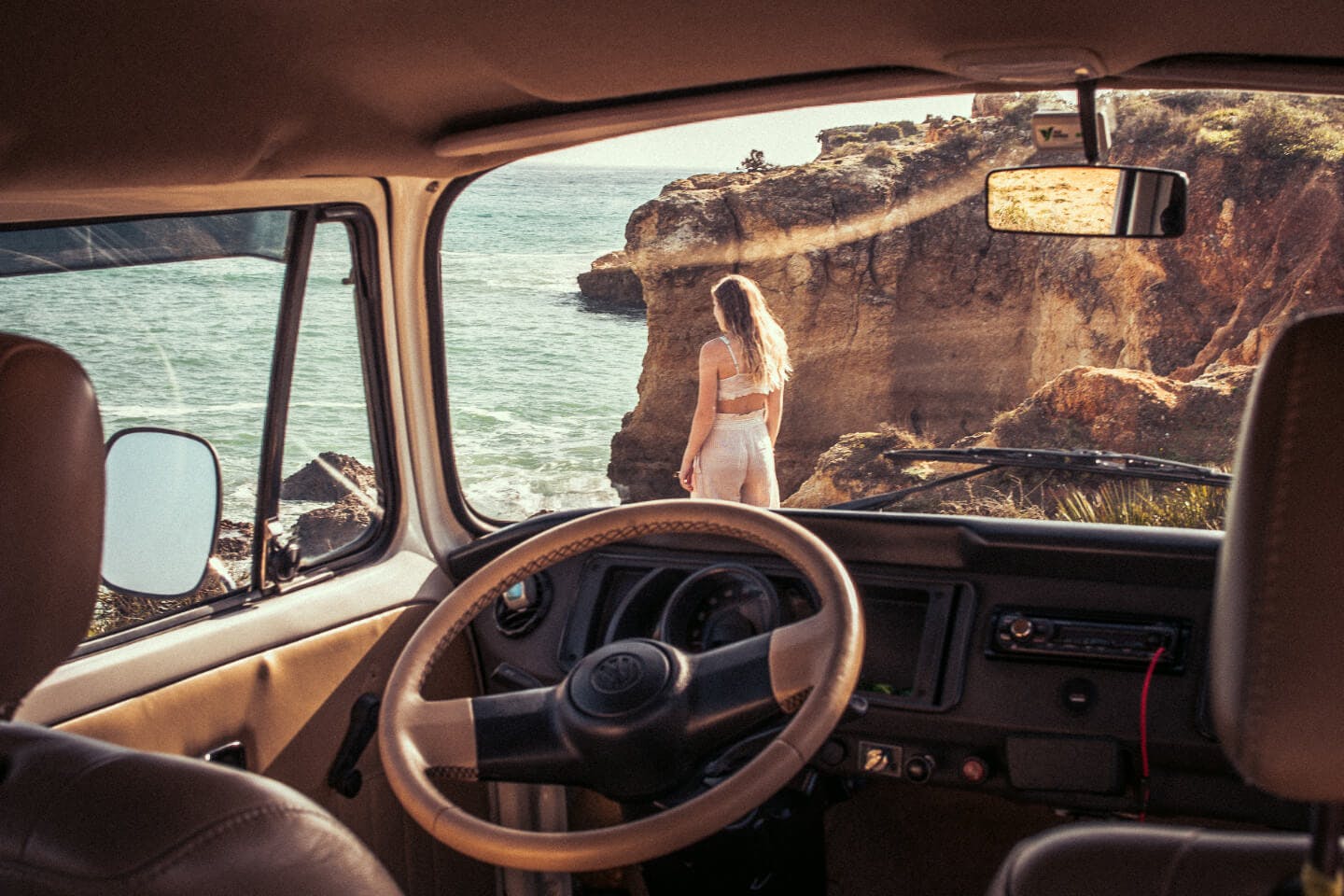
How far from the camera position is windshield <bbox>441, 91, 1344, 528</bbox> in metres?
2.81

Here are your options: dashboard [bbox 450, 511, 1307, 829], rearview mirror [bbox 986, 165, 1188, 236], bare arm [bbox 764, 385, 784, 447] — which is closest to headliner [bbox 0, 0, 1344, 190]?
rearview mirror [bbox 986, 165, 1188, 236]

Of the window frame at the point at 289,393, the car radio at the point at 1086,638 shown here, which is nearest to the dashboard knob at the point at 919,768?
the car radio at the point at 1086,638

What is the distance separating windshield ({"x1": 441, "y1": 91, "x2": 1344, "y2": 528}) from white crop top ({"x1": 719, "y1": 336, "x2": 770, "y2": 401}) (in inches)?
0.5

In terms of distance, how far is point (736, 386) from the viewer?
425 centimetres

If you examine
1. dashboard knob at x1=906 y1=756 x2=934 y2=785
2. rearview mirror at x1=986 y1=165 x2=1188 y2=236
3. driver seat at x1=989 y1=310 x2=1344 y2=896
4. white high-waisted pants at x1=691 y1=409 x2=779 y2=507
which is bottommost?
dashboard knob at x1=906 y1=756 x2=934 y2=785

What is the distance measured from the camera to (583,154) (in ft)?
10.4

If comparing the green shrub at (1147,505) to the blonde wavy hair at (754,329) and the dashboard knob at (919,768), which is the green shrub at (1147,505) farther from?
the blonde wavy hair at (754,329)

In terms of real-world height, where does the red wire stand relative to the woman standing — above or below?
below

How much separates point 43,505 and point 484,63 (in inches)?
49.1

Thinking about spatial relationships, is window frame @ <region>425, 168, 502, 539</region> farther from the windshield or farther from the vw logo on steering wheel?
the vw logo on steering wheel

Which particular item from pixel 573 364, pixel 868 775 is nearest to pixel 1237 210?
pixel 868 775

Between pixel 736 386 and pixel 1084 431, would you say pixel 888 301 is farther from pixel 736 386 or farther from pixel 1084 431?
pixel 1084 431

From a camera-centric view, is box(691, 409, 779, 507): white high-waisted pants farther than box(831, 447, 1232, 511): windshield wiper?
Yes

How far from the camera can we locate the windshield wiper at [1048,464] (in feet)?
8.80
